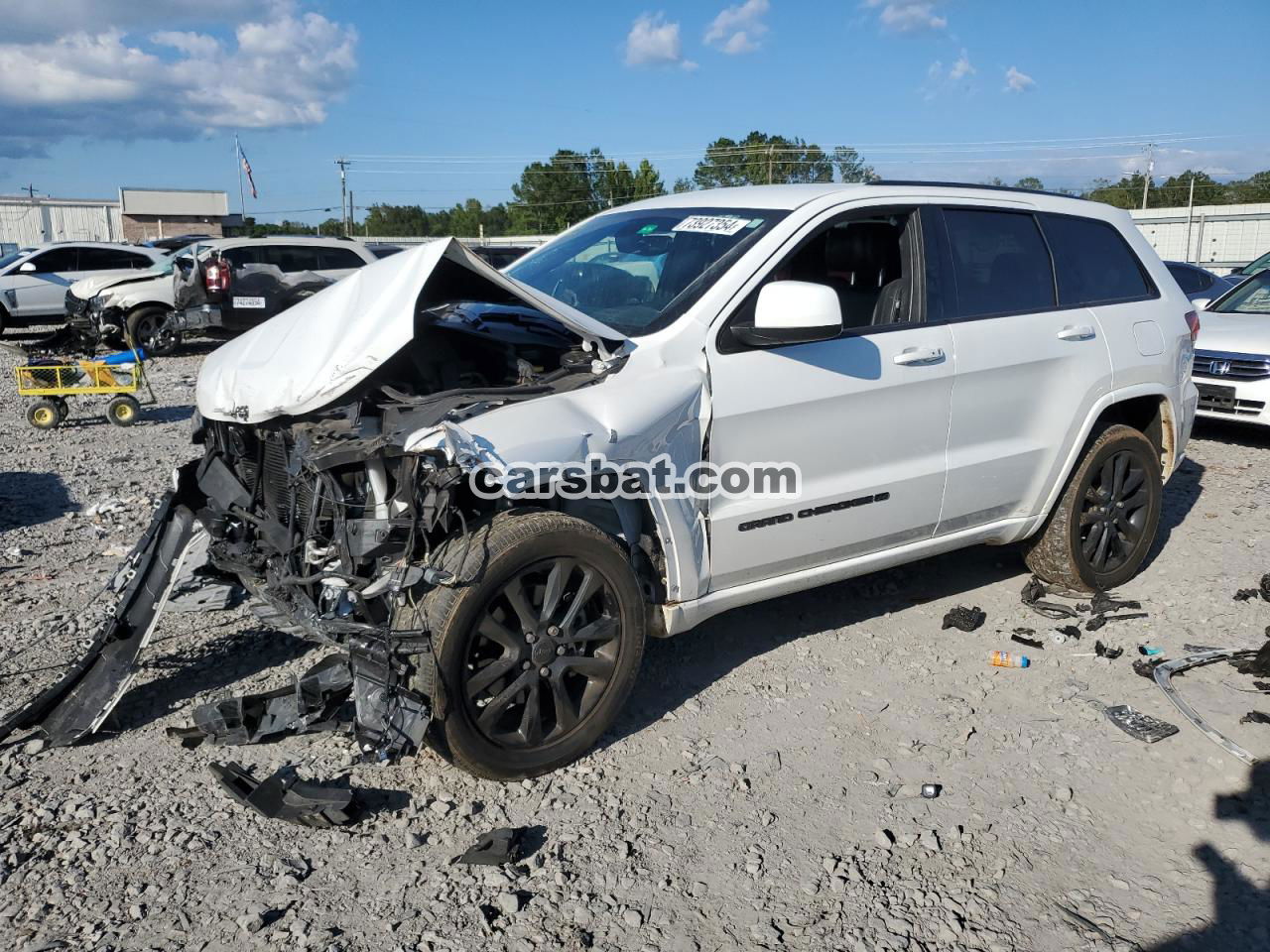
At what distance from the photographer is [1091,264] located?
521cm

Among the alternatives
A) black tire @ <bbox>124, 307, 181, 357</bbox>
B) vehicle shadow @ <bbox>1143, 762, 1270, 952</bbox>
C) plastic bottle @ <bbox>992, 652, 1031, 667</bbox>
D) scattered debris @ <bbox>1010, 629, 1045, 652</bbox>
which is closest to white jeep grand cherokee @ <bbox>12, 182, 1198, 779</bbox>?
scattered debris @ <bbox>1010, 629, 1045, 652</bbox>

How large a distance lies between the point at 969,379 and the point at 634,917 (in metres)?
2.78

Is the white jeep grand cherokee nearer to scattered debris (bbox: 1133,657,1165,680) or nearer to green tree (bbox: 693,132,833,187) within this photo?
scattered debris (bbox: 1133,657,1165,680)

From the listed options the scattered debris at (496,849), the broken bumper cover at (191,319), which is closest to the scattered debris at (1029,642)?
the scattered debris at (496,849)

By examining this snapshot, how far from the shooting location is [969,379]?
4.49 meters

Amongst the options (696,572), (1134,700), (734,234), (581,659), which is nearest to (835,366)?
(734,234)

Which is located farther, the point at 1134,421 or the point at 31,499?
the point at 31,499

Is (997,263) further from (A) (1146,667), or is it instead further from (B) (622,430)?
(B) (622,430)

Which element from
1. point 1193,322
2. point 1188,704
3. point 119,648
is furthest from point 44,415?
point 1188,704

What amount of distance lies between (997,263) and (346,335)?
9.98 ft

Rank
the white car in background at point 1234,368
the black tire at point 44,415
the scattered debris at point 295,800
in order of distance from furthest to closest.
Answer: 1. the black tire at point 44,415
2. the white car in background at point 1234,368
3. the scattered debris at point 295,800

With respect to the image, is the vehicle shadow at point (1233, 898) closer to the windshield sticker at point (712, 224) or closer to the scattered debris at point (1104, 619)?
the scattered debris at point (1104, 619)

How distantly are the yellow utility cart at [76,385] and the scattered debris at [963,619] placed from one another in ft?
27.1

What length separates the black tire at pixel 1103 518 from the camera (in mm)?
5160
